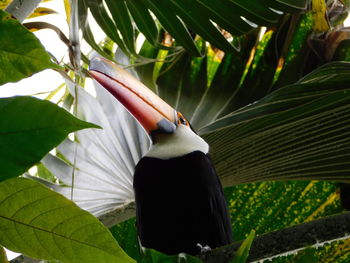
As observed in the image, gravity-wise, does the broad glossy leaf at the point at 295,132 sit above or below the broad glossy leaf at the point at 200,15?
below

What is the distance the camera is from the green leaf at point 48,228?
339 millimetres

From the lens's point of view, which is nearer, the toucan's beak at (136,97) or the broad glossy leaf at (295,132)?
the broad glossy leaf at (295,132)

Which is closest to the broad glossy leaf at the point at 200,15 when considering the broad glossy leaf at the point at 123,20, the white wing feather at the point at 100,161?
the broad glossy leaf at the point at 123,20

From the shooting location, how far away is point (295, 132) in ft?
3.82

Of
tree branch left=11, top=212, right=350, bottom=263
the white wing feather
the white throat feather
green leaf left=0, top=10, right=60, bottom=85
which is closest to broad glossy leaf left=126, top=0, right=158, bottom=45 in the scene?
the white wing feather

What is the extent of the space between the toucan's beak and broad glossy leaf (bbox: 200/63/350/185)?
291 millimetres

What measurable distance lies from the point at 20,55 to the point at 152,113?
128cm

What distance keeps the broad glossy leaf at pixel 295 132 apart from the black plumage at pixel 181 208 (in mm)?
192

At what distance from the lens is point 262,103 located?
3.35ft

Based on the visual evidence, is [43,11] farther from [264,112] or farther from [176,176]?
[176,176]

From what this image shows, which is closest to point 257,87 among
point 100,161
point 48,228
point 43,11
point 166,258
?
point 100,161

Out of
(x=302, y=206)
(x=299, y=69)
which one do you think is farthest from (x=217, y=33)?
(x=302, y=206)

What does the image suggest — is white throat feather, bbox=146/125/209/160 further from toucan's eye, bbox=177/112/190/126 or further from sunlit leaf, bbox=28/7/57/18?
sunlit leaf, bbox=28/7/57/18

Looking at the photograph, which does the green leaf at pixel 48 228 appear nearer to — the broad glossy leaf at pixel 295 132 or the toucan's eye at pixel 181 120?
the broad glossy leaf at pixel 295 132
